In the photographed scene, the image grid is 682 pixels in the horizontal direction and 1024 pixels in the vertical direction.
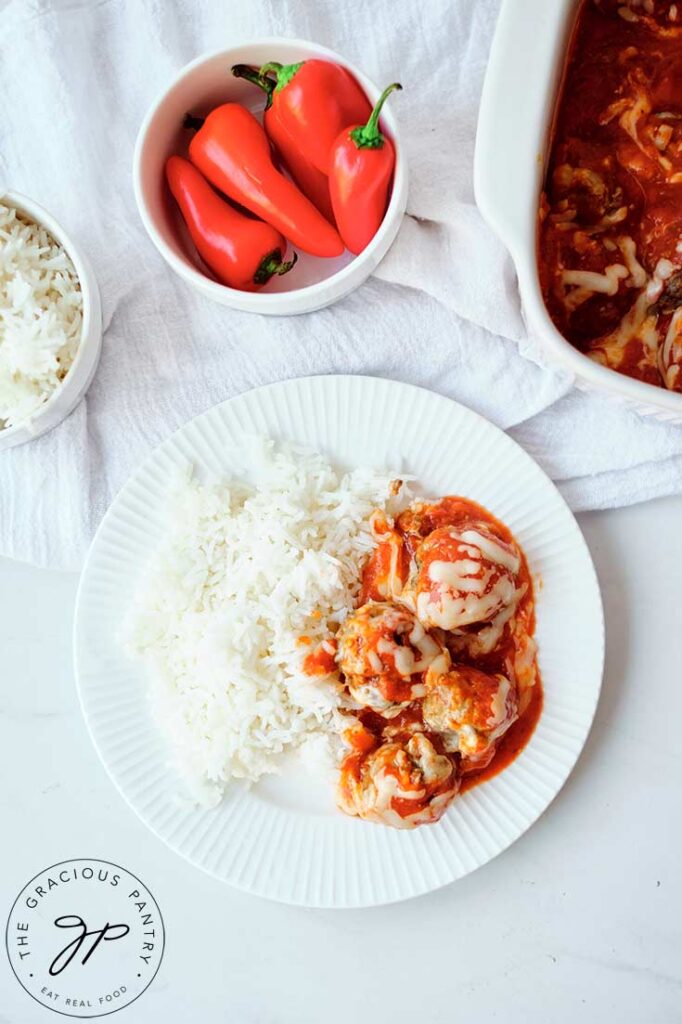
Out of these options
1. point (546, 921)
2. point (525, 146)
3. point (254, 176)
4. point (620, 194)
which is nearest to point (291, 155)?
point (254, 176)

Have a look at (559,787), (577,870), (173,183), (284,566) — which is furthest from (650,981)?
(173,183)

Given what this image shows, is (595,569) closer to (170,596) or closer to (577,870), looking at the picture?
(577,870)

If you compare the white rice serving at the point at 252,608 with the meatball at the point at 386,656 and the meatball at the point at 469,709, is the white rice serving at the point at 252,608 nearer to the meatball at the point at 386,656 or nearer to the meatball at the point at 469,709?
the meatball at the point at 386,656

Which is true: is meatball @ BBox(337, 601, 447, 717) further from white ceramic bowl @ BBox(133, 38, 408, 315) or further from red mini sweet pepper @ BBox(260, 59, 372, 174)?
red mini sweet pepper @ BBox(260, 59, 372, 174)

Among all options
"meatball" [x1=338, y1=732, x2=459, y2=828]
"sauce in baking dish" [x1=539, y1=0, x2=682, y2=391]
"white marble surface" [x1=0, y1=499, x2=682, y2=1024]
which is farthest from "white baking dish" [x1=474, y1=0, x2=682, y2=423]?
"meatball" [x1=338, y1=732, x2=459, y2=828]

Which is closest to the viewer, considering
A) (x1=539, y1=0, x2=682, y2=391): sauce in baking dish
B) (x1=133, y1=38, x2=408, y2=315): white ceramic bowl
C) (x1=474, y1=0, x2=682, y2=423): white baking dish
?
(x1=474, y1=0, x2=682, y2=423): white baking dish

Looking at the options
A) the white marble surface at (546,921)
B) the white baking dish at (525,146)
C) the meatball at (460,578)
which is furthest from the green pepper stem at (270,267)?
the white marble surface at (546,921)
